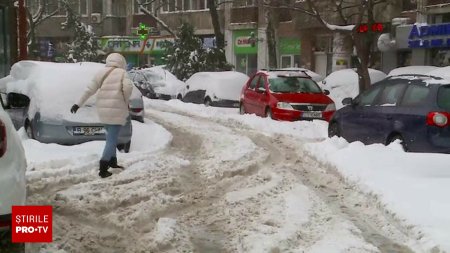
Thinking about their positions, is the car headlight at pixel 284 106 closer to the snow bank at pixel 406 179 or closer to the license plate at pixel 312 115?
the license plate at pixel 312 115

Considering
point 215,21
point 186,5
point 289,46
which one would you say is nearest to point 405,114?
point 215,21

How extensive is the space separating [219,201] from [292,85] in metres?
10.2

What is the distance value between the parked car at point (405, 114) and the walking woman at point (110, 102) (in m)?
4.21

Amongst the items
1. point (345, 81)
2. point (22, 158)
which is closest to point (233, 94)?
point (345, 81)

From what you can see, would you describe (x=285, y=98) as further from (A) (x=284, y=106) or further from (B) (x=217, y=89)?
(B) (x=217, y=89)

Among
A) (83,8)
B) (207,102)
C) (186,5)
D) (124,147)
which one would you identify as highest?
(83,8)

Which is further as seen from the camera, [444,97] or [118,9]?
[118,9]

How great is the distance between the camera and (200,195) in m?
7.73

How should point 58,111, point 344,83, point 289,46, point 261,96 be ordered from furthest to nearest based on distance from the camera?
point 289,46, point 344,83, point 261,96, point 58,111

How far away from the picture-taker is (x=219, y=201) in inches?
291

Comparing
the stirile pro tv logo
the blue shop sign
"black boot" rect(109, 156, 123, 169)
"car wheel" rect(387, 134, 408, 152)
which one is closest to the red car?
"car wheel" rect(387, 134, 408, 152)

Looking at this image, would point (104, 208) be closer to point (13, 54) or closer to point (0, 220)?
point (0, 220)

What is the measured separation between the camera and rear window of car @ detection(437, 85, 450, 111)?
29.8 feet

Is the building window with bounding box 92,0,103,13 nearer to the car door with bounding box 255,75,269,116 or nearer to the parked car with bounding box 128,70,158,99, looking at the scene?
the parked car with bounding box 128,70,158,99
